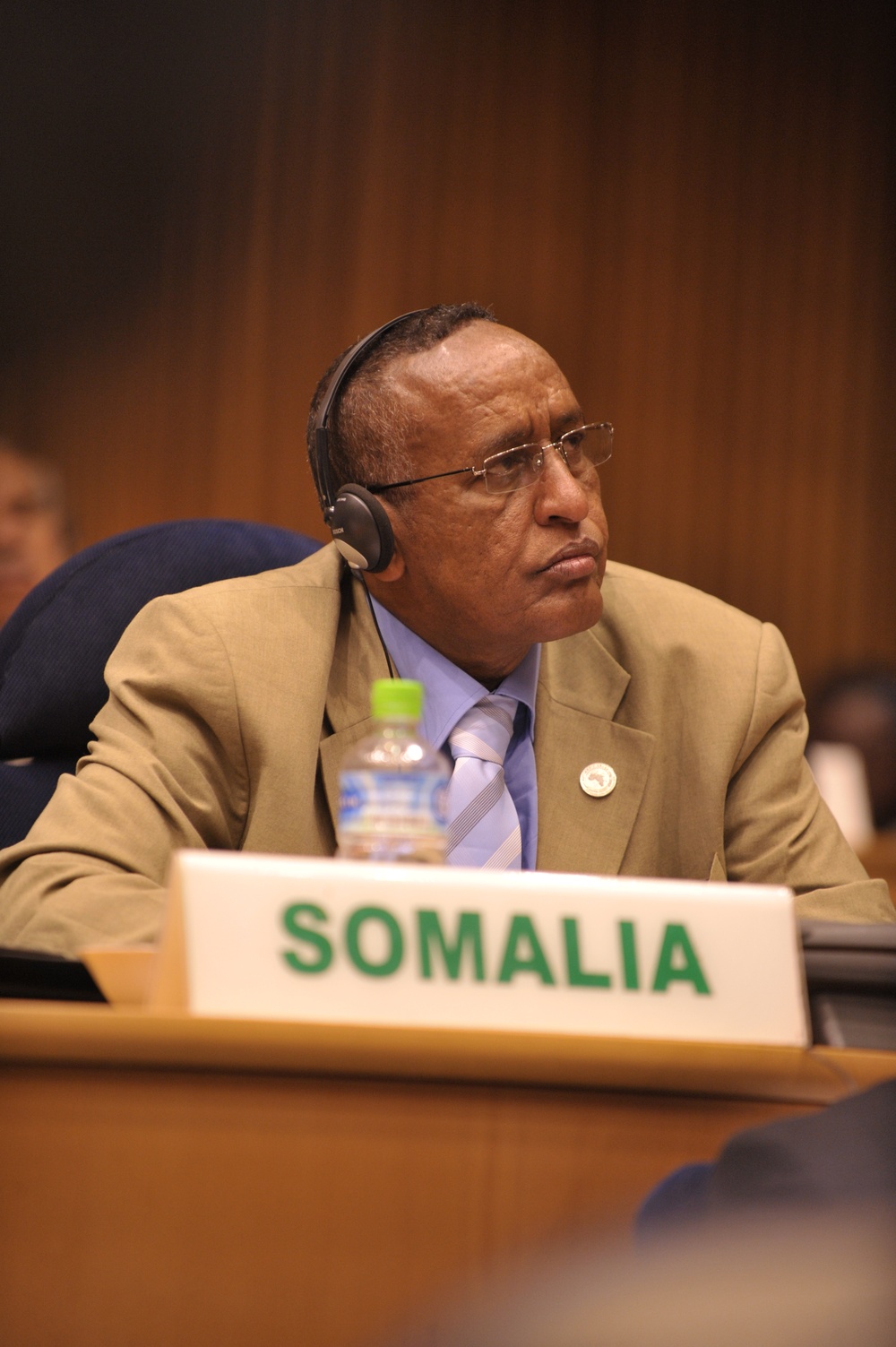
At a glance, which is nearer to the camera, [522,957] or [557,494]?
[522,957]

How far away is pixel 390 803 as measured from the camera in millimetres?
871

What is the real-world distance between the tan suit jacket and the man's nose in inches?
7.1

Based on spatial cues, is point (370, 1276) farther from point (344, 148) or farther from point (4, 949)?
point (344, 148)

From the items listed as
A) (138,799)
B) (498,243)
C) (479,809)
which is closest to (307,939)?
(138,799)

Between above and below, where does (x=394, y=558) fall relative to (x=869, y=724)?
above

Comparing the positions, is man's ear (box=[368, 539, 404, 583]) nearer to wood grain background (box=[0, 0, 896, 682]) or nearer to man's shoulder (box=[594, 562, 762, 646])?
man's shoulder (box=[594, 562, 762, 646])

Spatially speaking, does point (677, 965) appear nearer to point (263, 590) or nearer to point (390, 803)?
point (390, 803)

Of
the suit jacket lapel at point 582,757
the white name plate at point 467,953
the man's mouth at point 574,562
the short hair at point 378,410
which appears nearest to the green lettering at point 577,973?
the white name plate at point 467,953

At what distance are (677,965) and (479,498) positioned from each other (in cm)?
88

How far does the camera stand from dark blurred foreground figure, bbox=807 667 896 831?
12.3ft

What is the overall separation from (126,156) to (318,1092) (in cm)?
342

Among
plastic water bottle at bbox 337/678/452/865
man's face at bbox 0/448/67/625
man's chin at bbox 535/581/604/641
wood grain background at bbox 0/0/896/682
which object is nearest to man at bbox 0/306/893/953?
man's chin at bbox 535/581/604/641

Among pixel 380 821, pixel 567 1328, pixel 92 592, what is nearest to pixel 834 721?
pixel 92 592

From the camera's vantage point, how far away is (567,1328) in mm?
308
